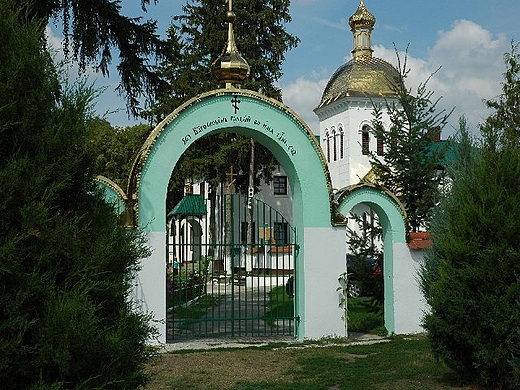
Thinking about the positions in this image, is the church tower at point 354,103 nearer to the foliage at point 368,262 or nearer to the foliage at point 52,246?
the foliage at point 368,262

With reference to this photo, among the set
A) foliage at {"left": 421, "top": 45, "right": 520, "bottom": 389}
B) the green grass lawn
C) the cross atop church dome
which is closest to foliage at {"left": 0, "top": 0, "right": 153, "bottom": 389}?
the green grass lawn

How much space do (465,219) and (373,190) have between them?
4.94 m

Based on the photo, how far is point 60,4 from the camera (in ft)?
35.1

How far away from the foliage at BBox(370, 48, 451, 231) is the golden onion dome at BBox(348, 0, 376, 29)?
2969cm

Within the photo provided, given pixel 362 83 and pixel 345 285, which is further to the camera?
pixel 362 83

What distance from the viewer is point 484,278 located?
278 inches

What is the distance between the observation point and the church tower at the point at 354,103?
1543 inches

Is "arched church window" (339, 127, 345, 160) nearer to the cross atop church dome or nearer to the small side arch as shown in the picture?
the small side arch

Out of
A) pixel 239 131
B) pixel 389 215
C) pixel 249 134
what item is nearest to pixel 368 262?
pixel 389 215

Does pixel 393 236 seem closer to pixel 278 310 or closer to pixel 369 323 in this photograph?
pixel 369 323

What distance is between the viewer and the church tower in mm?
39188

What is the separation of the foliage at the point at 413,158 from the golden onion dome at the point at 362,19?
29691 mm

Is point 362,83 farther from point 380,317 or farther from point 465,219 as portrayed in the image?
point 465,219

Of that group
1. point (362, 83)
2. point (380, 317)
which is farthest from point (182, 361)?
point (362, 83)
